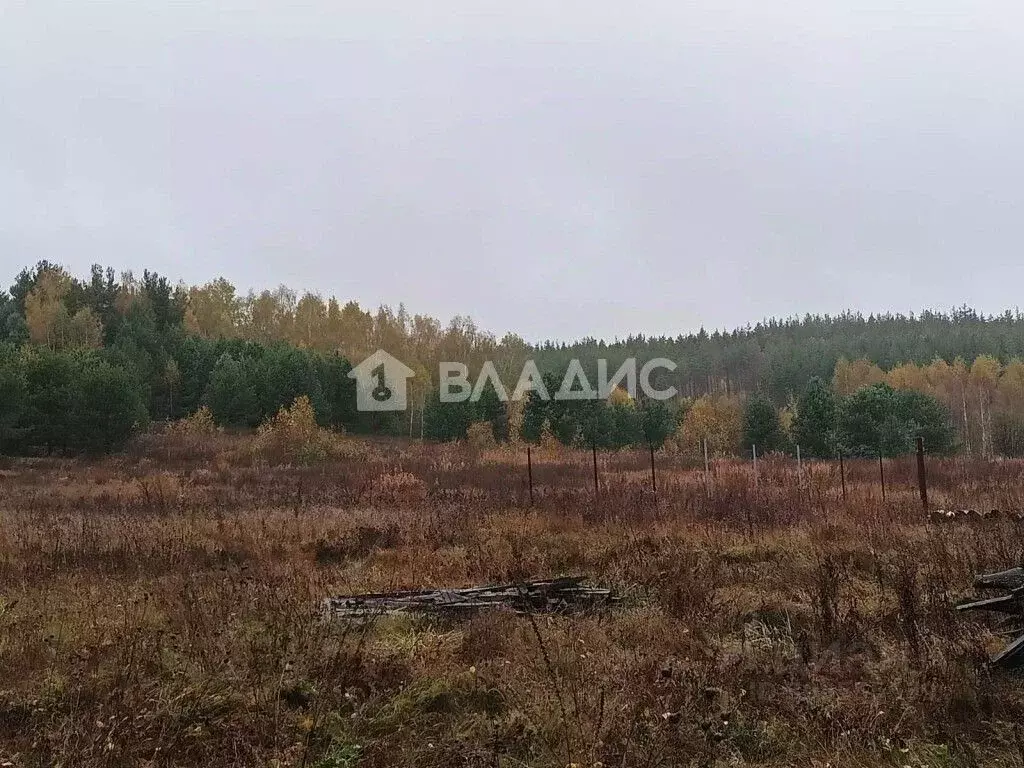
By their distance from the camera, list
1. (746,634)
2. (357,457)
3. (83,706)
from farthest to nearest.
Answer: (357,457) < (746,634) < (83,706)

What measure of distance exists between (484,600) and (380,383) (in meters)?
46.0

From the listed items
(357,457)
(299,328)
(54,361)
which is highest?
(299,328)

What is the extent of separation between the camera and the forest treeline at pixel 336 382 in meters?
31.2

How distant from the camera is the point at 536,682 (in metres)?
4.11

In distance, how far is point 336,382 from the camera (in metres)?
45.8

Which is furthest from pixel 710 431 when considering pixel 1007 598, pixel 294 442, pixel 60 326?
pixel 60 326

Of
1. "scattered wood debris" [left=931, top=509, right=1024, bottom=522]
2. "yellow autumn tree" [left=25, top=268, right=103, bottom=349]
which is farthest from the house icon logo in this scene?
"scattered wood debris" [left=931, top=509, right=1024, bottom=522]

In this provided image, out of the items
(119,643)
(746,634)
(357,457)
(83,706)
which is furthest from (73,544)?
(357,457)

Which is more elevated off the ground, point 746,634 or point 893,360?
point 893,360

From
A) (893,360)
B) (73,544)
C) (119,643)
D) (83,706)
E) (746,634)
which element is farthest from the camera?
(893,360)

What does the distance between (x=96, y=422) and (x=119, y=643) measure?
1188 inches

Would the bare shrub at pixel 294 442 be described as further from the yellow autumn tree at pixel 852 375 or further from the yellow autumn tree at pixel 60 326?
the yellow autumn tree at pixel 852 375

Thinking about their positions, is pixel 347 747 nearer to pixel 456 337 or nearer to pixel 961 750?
pixel 961 750

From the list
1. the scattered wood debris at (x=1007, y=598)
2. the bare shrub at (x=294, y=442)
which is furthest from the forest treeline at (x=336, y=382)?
the scattered wood debris at (x=1007, y=598)
